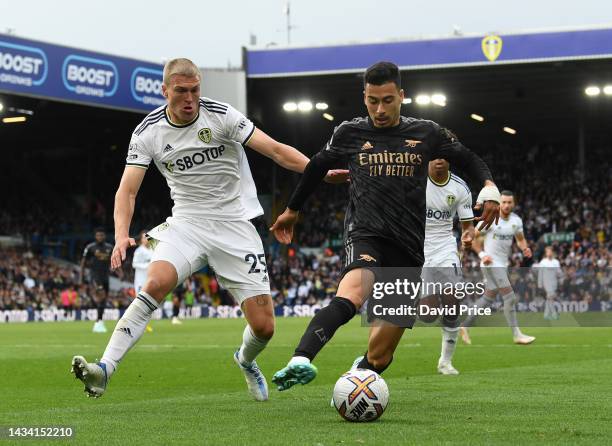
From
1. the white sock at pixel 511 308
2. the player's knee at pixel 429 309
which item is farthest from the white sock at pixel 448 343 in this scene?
the white sock at pixel 511 308

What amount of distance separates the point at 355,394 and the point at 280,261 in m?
41.0

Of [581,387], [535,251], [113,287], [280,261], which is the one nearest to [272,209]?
[280,261]

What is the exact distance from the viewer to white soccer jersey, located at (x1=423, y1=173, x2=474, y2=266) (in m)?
12.8

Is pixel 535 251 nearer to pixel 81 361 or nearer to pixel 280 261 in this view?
pixel 280 261

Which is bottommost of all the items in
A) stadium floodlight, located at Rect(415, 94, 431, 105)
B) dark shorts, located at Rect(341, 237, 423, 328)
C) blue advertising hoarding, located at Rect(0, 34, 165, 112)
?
→ dark shorts, located at Rect(341, 237, 423, 328)

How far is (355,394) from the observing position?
6.90 meters

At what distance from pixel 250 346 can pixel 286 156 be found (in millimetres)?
1527

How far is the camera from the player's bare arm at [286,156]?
25.7ft

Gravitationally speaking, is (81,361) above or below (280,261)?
below

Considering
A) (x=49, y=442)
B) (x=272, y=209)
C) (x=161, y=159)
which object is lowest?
(x=49, y=442)

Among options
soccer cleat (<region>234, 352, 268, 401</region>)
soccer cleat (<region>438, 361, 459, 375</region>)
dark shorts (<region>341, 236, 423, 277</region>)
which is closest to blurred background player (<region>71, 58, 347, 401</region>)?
soccer cleat (<region>234, 352, 268, 401</region>)

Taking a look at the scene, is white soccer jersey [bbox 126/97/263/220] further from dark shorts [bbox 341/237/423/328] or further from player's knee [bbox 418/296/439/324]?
player's knee [bbox 418/296/439/324]

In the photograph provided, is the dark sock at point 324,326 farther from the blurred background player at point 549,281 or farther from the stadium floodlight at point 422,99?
the stadium floodlight at point 422,99

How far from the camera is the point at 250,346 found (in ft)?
27.8
